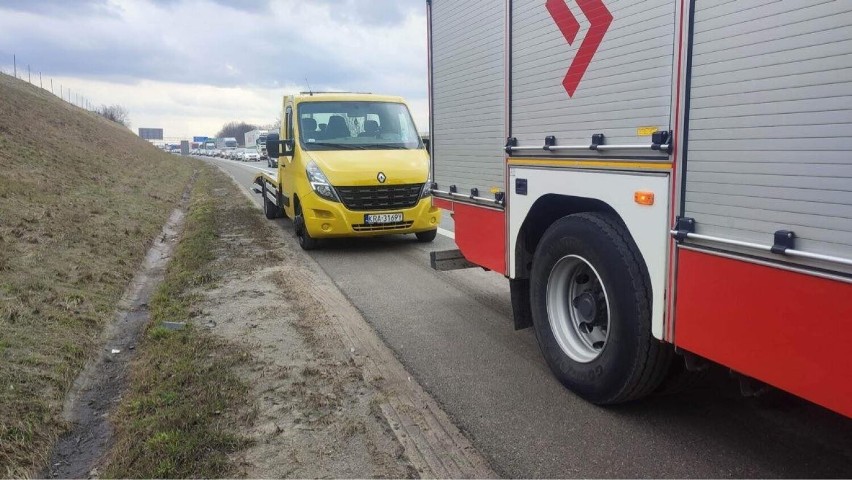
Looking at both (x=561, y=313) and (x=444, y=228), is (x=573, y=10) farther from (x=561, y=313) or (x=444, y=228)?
(x=444, y=228)

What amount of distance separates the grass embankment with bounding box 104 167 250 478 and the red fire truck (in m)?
2.01

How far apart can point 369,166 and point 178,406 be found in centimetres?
546

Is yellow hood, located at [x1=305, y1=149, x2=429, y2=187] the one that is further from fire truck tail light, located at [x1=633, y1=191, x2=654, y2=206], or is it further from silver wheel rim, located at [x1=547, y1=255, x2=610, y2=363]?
fire truck tail light, located at [x1=633, y1=191, x2=654, y2=206]

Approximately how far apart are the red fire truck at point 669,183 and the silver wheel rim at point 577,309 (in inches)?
0.4

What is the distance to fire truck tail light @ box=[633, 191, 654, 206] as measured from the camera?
10.00ft

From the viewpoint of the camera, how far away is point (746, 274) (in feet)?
8.38

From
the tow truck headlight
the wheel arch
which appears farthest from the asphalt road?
the tow truck headlight

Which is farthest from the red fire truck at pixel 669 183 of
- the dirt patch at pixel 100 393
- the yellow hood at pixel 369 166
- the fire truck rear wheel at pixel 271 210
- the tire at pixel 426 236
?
the fire truck rear wheel at pixel 271 210

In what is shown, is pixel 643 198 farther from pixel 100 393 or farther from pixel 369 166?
pixel 369 166

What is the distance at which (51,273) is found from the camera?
650 centimetres

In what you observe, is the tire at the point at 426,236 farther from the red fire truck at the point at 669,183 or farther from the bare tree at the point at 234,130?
the bare tree at the point at 234,130

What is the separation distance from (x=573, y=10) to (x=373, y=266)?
188 inches

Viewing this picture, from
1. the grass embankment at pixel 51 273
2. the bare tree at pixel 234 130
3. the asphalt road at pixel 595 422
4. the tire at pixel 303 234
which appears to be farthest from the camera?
the bare tree at pixel 234 130

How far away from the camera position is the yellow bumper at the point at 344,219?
855cm
